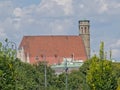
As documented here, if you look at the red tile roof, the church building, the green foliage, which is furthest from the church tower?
the green foliage

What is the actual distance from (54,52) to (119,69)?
70.0m

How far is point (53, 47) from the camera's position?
540 feet

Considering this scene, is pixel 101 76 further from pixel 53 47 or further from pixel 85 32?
pixel 85 32

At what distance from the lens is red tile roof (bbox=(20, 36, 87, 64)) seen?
164000 millimetres

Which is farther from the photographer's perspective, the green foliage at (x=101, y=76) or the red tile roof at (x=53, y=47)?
the red tile roof at (x=53, y=47)

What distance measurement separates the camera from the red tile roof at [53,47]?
164000 millimetres

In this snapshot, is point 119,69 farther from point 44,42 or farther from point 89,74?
point 44,42

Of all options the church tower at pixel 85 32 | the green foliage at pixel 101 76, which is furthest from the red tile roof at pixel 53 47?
the green foliage at pixel 101 76

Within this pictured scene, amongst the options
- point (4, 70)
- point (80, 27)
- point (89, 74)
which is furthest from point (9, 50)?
point (80, 27)

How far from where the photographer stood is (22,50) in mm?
163875

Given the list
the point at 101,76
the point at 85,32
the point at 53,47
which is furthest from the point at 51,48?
the point at 101,76

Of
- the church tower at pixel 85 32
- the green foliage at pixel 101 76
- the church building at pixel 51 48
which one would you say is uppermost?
the church tower at pixel 85 32

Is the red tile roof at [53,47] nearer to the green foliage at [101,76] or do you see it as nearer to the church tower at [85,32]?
the church tower at [85,32]

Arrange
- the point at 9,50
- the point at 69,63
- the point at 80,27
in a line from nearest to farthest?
the point at 9,50 → the point at 69,63 → the point at 80,27
